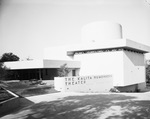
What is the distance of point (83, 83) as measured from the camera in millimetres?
15438

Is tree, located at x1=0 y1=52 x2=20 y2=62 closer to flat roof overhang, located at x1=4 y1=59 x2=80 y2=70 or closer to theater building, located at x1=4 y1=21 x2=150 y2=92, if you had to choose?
theater building, located at x1=4 y1=21 x2=150 y2=92

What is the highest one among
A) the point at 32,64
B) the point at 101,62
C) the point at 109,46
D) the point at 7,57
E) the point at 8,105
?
the point at 7,57

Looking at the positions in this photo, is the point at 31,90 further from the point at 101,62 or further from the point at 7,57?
the point at 7,57

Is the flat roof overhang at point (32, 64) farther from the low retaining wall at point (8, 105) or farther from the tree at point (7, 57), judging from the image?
the tree at point (7, 57)

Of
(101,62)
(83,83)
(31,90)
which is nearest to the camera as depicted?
(31,90)

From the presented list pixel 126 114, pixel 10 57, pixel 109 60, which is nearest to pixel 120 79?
pixel 109 60

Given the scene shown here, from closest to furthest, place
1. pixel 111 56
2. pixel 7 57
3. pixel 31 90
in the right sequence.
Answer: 1. pixel 31 90
2. pixel 111 56
3. pixel 7 57

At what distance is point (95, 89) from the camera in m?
17.4

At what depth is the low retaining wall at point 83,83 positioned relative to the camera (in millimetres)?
13297

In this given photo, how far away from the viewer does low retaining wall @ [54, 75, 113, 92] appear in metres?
13.3

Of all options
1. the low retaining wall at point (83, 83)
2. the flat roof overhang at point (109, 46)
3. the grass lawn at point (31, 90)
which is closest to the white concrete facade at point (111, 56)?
the flat roof overhang at point (109, 46)

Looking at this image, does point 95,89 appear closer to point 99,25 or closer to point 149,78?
point 99,25

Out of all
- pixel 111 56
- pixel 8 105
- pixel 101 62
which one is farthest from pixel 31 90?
pixel 111 56

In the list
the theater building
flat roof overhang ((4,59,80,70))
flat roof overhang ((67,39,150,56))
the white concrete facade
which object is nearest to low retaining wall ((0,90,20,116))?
the theater building
